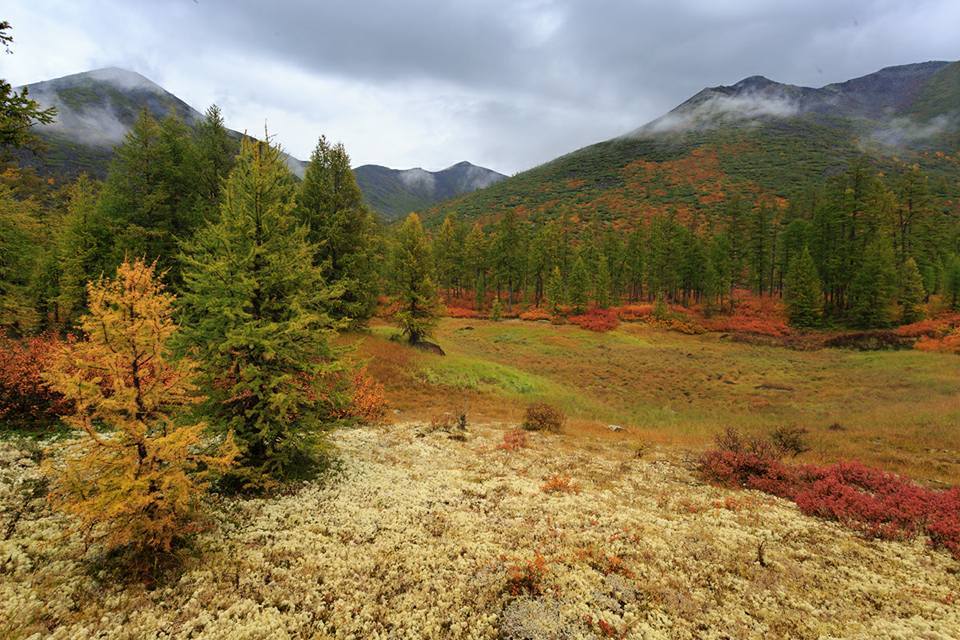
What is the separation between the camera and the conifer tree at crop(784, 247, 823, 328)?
52.6 meters

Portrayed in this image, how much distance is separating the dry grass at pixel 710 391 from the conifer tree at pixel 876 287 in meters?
12.9

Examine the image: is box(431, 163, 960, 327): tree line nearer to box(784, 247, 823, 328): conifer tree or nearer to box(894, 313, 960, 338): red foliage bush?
box(784, 247, 823, 328): conifer tree

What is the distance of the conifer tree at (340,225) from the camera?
90.2 feet

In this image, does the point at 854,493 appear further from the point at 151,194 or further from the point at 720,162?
the point at 720,162

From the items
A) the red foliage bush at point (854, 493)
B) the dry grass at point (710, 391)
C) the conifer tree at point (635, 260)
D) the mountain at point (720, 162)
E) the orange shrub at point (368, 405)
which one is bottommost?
the dry grass at point (710, 391)

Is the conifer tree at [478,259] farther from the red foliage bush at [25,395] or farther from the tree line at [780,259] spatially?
the red foliage bush at [25,395]

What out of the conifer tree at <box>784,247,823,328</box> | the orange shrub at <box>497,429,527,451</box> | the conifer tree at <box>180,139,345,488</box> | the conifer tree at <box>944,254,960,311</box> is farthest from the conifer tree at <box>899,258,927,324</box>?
the conifer tree at <box>180,139,345,488</box>

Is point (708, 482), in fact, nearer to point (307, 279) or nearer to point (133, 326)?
point (307, 279)

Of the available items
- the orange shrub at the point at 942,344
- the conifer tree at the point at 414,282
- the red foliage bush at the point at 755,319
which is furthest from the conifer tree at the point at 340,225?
the orange shrub at the point at 942,344

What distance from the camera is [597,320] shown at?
58.5m

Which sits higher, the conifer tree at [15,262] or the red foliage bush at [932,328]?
the conifer tree at [15,262]

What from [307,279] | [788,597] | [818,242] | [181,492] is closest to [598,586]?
[788,597]

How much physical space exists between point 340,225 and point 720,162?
146880 millimetres

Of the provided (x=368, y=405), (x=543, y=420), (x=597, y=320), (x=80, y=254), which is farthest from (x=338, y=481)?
(x=597, y=320)
